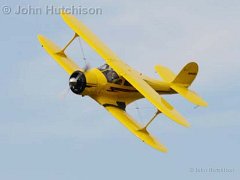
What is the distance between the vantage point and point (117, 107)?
93.5 ft

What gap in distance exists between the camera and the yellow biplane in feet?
88.5

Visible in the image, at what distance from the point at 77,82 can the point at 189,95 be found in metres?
5.54

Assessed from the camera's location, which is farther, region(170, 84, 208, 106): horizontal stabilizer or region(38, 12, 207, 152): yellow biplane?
region(170, 84, 208, 106): horizontal stabilizer

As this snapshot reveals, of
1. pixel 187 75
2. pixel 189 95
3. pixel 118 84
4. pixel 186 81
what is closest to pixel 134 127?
pixel 118 84

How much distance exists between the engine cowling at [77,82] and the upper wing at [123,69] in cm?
132

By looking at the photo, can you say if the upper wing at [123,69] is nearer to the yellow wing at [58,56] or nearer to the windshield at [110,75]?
the windshield at [110,75]

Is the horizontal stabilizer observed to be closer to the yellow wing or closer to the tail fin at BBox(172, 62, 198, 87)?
the tail fin at BBox(172, 62, 198, 87)

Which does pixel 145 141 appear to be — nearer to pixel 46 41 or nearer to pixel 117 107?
pixel 117 107

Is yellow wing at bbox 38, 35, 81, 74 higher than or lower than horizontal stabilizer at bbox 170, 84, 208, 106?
higher

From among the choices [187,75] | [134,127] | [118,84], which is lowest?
[134,127]

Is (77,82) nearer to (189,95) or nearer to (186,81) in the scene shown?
(189,95)

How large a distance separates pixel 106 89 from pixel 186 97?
4.08 metres

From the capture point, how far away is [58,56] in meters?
31.0

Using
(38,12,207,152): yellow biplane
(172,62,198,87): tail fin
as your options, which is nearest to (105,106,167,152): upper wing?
(38,12,207,152): yellow biplane
